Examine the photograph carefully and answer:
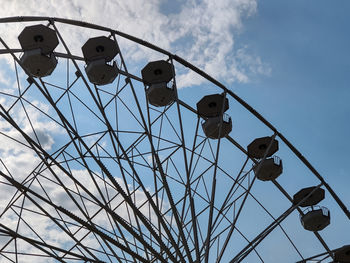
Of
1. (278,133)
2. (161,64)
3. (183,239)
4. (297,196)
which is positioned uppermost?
(161,64)

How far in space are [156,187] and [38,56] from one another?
7.89 m

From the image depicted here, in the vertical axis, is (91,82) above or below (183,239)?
above

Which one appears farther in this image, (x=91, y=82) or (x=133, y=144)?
(x=133, y=144)

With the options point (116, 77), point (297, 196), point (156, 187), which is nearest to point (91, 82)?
point (116, 77)

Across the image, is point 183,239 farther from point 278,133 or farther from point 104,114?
point 278,133

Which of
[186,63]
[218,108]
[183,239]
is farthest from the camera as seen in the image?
[218,108]

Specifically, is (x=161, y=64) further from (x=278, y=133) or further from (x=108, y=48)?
(x=278, y=133)

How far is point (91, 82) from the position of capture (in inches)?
822

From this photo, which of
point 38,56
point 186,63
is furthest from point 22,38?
point 186,63

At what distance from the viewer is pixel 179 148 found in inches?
947

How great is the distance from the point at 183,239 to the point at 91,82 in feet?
26.8

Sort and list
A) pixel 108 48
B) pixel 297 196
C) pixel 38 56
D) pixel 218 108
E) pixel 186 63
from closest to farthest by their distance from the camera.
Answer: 1. pixel 38 56
2. pixel 108 48
3. pixel 186 63
4. pixel 218 108
5. pixel 297 196

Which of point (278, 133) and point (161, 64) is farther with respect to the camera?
point (278, 133)

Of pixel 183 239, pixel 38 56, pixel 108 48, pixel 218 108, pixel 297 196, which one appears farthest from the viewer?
pixel 297 196
